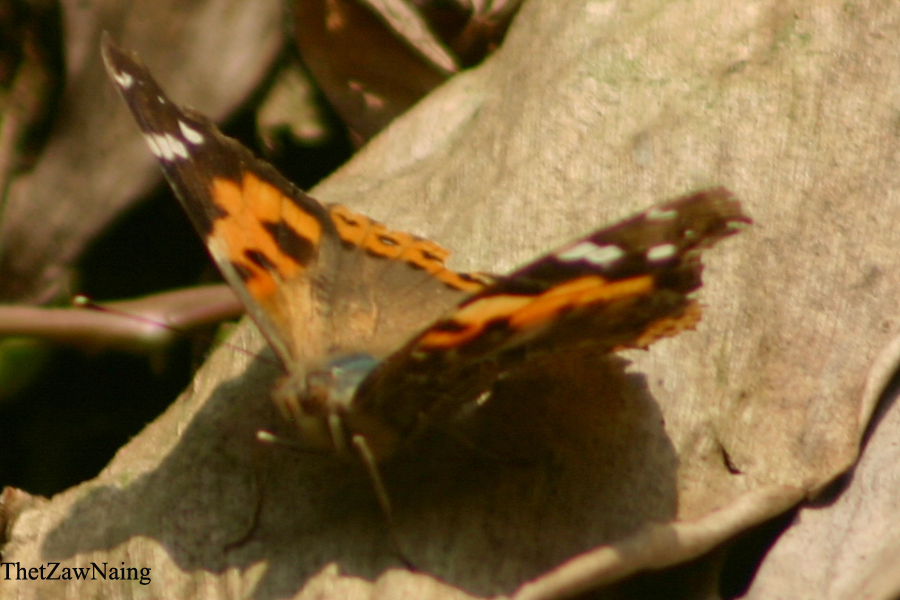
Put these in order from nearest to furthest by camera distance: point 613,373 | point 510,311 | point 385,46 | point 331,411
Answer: point 510,311, point 331,411, point 613,373, point 385,46

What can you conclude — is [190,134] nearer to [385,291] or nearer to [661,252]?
[385,291]

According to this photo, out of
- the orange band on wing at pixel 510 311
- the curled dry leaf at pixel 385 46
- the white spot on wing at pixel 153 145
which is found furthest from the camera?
the curled dry leaf at pixel 385 46

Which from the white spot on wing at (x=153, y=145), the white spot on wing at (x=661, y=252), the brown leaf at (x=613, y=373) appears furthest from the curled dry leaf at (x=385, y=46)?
the white spot on wing at (x=661, y=252)

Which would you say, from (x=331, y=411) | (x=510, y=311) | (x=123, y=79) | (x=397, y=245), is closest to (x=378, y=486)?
(x=331, y=411)

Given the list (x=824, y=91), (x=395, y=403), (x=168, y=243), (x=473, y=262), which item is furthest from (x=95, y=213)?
(x=824, y=91)

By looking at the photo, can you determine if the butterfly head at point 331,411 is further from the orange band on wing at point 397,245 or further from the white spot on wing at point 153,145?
the white spot on wing at point 153,145

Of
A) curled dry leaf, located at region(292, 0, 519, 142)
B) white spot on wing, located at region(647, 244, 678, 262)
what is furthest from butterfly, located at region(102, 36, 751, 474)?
curled dry leaf, located at region(292, 0, 519, 142)

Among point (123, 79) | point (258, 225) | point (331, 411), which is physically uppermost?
point (123, 79)
